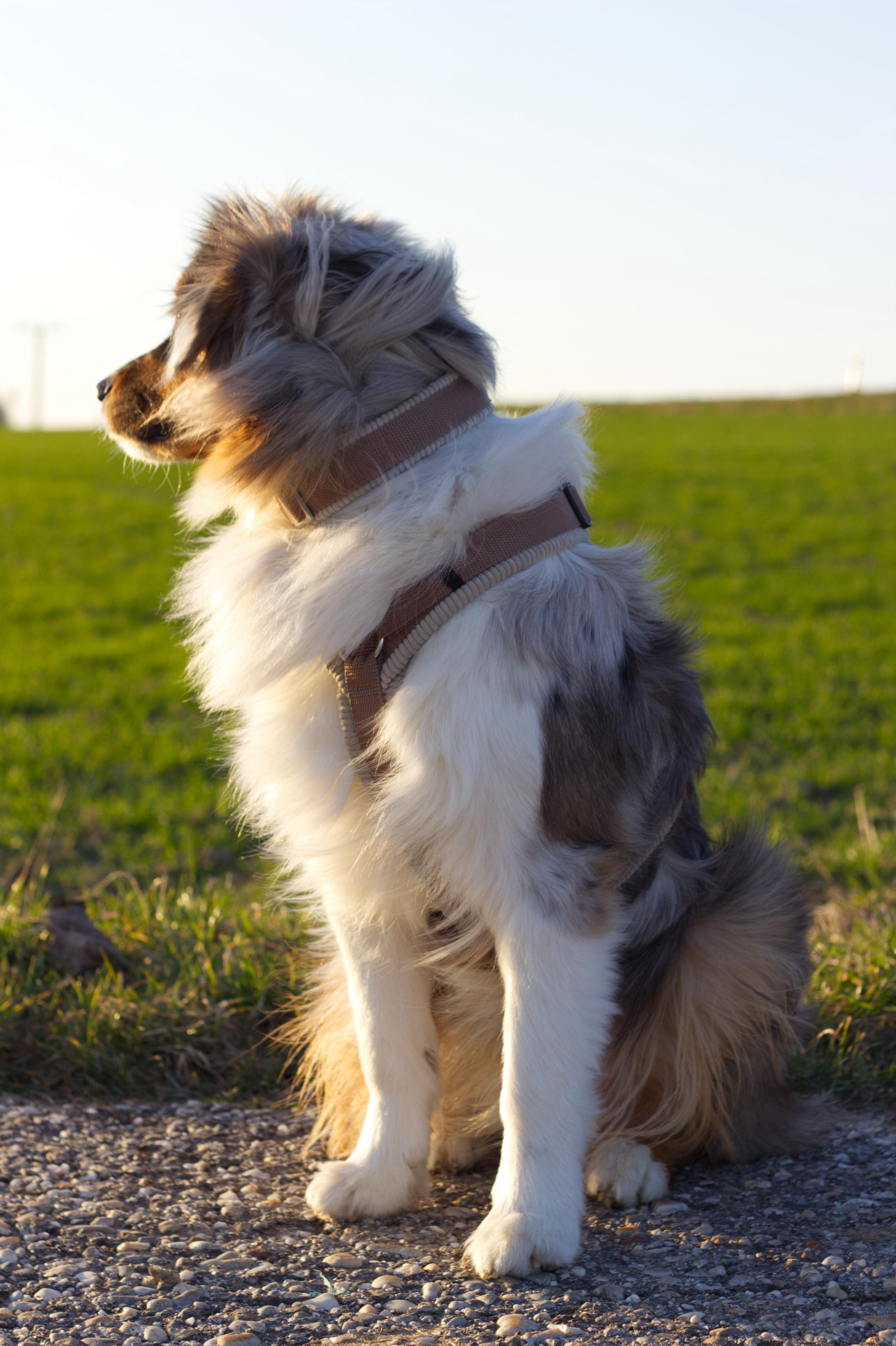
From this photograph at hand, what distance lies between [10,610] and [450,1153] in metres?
9.62

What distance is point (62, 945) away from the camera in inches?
155

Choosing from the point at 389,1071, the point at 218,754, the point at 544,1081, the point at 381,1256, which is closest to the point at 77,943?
the point at 389,1071

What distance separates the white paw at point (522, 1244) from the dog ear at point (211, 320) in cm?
188

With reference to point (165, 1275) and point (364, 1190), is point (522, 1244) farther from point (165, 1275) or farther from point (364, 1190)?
point (165, 1275)

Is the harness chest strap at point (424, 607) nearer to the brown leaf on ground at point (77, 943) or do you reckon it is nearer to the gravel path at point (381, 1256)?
the gravel path at point (381, 1256)

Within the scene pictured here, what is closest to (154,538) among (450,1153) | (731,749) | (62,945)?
(731,749)

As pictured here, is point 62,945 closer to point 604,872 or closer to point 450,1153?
point 450,1153

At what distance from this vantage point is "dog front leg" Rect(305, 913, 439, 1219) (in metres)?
2.81

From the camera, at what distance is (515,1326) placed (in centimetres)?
225

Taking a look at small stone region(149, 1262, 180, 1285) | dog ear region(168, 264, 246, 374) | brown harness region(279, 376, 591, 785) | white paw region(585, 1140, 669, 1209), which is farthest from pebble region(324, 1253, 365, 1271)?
dog ear region(168, 264, 246, 374)

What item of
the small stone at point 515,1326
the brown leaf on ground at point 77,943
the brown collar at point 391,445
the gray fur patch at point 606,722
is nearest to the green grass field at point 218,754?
the brown leaf on ground at point 77,943

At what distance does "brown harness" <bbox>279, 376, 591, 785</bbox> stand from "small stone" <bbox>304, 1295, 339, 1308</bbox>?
100 cm

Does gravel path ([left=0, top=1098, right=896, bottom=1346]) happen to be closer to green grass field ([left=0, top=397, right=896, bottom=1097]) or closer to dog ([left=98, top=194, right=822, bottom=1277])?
dog ([left=98, top=194, right=822, bottom=1277])

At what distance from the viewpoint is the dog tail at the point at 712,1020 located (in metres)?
2.88
